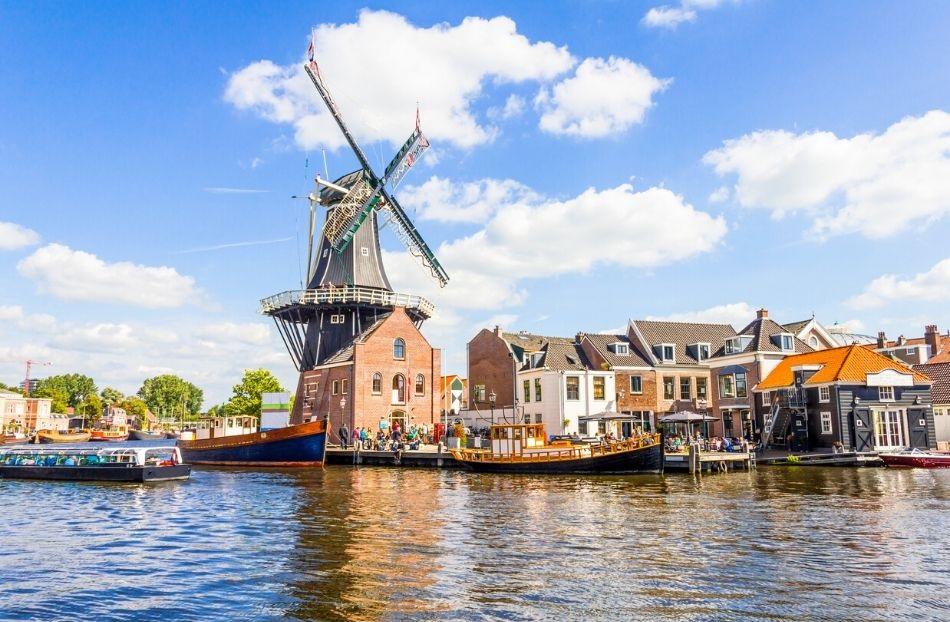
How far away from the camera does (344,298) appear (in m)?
58.3

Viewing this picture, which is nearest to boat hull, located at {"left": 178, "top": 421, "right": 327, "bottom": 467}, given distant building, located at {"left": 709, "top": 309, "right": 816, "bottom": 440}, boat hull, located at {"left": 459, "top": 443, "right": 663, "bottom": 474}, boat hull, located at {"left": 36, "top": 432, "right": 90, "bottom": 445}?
boat hull, located at {"left": 459, "top": 443, "right": 663, "bottom": 474}

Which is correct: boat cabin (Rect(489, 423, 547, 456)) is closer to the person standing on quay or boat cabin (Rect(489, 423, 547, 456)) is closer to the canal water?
the canal water

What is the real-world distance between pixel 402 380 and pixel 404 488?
25.2 m

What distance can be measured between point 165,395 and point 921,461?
170 meters

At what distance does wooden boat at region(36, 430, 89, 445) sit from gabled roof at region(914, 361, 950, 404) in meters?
111

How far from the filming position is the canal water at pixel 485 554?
1295 centimetres

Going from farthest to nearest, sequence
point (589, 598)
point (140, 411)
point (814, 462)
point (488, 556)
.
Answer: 1. point (140, 411)
2. point (814, 462)
3. point (488, 556)
4. point (589, 598)

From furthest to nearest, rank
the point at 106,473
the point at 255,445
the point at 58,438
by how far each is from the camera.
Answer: the point at 58,438 → the point at 255,445 → the point at 106,473

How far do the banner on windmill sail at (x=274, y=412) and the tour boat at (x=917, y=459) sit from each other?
42.6m

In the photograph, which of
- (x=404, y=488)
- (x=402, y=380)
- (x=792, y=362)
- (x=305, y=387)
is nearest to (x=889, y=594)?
(x=404, y=488)

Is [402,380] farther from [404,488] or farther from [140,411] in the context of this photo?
[140,411]

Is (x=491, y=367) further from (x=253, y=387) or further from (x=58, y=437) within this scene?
(x=58, y=437)

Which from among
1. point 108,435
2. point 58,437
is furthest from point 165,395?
point 58,437

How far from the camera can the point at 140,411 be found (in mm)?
166375
